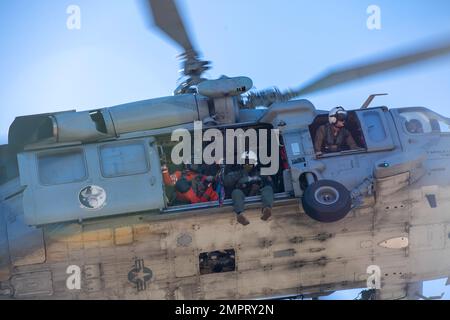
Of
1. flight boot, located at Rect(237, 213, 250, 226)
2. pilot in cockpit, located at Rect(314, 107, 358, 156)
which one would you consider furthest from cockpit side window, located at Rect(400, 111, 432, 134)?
flight boot, located at Rect(237, 213, 250, 226)

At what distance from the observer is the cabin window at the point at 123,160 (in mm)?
9805

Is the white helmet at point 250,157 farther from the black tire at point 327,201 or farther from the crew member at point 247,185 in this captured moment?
the black tire at point 327,201

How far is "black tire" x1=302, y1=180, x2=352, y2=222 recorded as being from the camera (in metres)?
9.33

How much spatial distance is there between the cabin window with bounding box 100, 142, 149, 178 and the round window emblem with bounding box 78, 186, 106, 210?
242 millimetres

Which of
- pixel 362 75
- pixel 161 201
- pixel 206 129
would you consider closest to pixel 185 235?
pixel 161 201

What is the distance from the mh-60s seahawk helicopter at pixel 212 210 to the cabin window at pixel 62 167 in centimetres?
2

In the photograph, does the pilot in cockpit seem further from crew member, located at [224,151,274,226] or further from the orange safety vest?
Result: the orange safety vest

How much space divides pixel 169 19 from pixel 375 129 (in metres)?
3.32

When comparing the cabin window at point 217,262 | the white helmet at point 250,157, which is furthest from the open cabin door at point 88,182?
the white helmet at point 250,157

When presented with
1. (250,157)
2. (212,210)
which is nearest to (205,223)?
(212,210)

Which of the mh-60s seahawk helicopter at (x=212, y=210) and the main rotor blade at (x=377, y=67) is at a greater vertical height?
the main rotor blade at (x=377, y=67)
